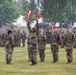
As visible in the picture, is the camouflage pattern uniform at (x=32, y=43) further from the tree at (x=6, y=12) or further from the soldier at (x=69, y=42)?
the tree at (x=6, y=12)

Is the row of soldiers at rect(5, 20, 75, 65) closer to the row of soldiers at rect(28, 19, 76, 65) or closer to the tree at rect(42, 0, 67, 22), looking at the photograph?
the row of soldiers at rect(28, 19, 76, 65)

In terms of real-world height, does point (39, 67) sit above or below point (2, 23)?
below

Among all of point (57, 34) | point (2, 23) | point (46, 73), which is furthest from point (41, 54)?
point (2, 23)

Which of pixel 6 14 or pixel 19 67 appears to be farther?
pixel 6 14

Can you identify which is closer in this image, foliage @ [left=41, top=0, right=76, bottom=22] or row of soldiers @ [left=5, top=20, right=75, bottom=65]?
row of soldiers @ [left=5, top=20, right=75, bottom=65]

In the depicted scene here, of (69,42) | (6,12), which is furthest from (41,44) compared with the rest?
(6,12)

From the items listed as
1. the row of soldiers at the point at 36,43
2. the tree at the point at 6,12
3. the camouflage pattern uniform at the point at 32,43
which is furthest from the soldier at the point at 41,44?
the tree at the point at 6,12

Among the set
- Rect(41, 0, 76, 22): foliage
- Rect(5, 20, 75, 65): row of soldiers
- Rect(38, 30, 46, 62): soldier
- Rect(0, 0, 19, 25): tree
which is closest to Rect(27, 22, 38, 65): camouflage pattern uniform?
Rect(5, 20, 75, 65): row of soldiers

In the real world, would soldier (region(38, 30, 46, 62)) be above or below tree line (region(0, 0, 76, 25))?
below

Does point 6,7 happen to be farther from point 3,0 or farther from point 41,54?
point 41,54

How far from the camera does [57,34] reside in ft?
63.3

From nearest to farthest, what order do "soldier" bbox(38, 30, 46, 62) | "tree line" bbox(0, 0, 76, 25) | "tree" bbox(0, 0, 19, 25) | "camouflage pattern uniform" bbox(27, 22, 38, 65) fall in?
"camouflage pattern uniform" bbox(27, 22, 38, 65)
"soldier" bbox(38, 30, 46, 62)
"tree line" bbox(0, 0, 76, 25)
"tree" bbox(0, 0, 19, 25)

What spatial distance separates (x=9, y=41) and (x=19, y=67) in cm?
193

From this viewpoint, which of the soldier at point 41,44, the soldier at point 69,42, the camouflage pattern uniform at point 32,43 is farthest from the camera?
the soldier at point 41,44
